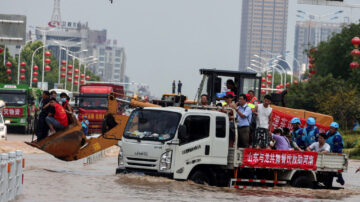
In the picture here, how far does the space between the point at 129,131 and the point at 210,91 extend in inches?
206

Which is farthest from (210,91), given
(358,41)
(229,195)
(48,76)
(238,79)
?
(48,76)

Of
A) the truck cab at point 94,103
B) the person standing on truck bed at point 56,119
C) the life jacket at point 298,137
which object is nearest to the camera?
the life jacket at point 298,137

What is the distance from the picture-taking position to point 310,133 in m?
22.0

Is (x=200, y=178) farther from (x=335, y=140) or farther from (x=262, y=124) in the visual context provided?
(x=335, y=140)

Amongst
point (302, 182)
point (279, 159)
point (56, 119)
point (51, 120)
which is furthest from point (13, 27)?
point (302, 182)

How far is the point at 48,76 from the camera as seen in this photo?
15100 cm

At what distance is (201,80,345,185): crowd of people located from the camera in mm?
20188

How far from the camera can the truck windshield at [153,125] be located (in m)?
19.3

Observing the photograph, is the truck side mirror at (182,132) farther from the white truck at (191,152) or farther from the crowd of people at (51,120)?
the crowd of people at (51,120)

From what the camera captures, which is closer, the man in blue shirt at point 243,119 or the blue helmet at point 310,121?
the man in blue shirt at point 243,119

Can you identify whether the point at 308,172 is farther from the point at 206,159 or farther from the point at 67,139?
the point at 67,139

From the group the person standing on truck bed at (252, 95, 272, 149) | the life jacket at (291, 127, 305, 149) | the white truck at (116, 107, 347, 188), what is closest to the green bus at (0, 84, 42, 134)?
the life jacket at (291, 127, 305, 149)

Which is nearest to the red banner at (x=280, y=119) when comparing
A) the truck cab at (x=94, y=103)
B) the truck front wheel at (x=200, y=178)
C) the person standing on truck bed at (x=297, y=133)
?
the person standing on truck bed at (x=297, y=133)

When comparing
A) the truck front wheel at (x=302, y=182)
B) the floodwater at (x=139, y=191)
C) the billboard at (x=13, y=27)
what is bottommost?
the floodwater at (x=139, y=191)
